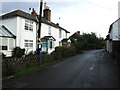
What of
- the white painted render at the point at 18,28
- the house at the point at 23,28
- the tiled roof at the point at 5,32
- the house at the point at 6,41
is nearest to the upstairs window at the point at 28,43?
the house at the point at 23,28

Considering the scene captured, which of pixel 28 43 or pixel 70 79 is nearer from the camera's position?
pixel 70 79

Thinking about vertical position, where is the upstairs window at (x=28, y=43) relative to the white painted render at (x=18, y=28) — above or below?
below

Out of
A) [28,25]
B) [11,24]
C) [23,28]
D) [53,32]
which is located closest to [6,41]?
[11,24]

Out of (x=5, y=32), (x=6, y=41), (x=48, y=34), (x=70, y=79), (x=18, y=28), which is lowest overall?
(x=70, y=79)

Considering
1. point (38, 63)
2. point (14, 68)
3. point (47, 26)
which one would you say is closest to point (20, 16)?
point (47, 26)

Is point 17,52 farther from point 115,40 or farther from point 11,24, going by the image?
point 115,40

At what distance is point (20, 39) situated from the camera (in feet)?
87.8

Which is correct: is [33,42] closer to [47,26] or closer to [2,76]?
[47,26]

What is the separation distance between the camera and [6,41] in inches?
985

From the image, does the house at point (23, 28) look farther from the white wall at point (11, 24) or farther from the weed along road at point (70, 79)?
the weed along road at point (70, 79)

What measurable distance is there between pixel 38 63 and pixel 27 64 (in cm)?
229

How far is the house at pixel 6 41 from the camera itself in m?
24.5

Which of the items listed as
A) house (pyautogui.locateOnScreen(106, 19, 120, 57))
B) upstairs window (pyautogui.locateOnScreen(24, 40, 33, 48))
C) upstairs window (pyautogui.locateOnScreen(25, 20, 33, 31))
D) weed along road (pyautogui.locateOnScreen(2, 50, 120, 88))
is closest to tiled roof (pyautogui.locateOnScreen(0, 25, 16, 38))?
upstairs window (pyautogui.locateOnScreen(24, 40, 33, 48))

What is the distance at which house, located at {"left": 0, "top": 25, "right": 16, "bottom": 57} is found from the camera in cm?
2447
